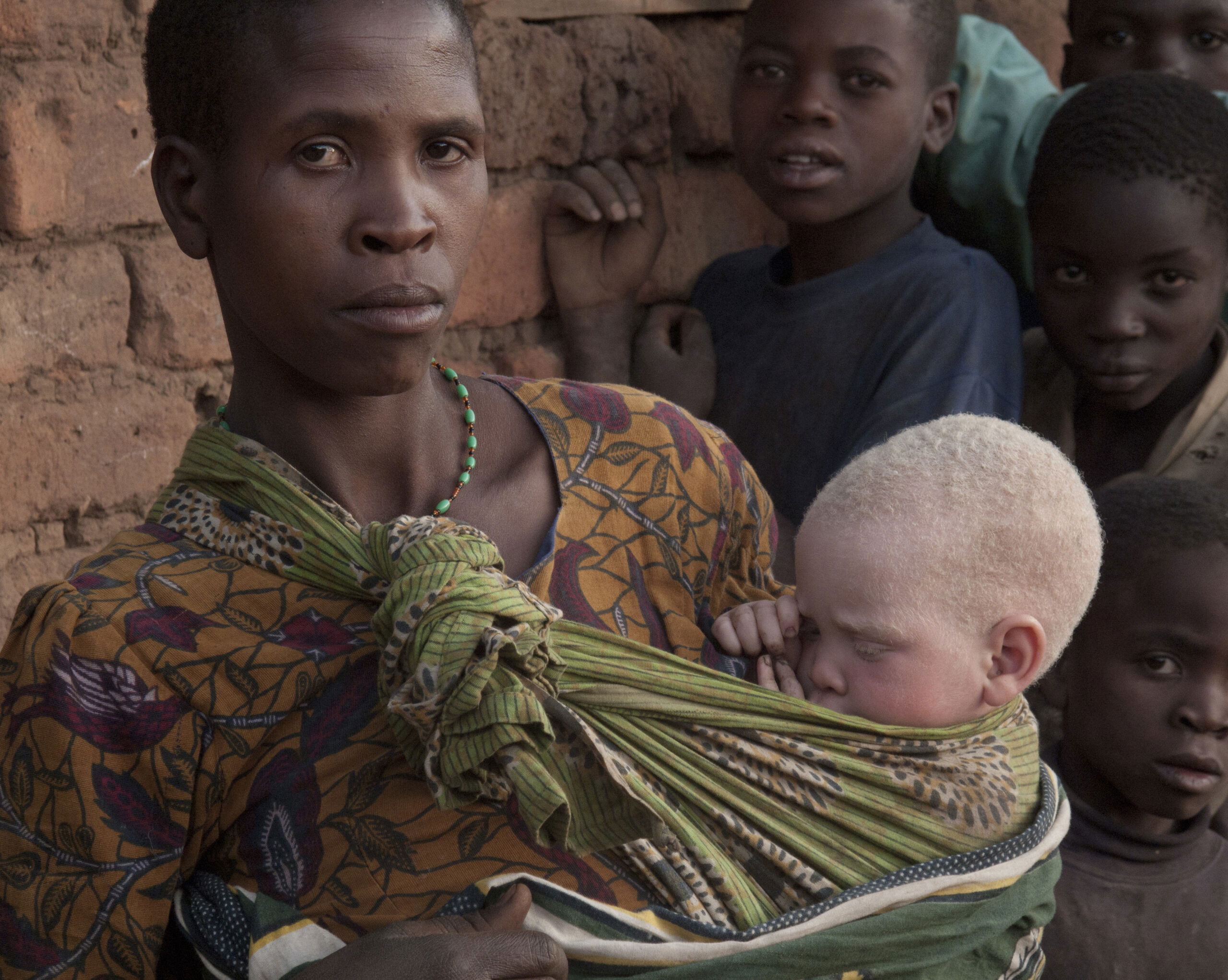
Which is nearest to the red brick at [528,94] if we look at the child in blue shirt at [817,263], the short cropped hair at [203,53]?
the child in blue shirt at [817,263]

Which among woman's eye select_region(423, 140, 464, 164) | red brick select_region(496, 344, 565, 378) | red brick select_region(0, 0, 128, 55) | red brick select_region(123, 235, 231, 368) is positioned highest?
red brick select_region(0, 0, 128, 55)

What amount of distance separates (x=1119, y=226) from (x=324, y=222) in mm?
1899

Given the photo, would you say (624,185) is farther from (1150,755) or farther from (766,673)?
(766,673)

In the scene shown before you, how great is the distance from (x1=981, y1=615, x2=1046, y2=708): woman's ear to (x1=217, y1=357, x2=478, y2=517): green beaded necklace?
0.61 meters

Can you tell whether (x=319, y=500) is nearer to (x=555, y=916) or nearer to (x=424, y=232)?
(x=424, y=232)

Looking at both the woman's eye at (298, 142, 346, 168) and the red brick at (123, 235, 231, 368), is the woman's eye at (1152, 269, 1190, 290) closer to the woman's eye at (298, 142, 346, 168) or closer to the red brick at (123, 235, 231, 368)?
the red brick at (123, 235, 231, 368)

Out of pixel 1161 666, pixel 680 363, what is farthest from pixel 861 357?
pixel 1161 666

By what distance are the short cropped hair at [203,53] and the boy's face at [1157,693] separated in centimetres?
150

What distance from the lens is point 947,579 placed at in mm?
1547

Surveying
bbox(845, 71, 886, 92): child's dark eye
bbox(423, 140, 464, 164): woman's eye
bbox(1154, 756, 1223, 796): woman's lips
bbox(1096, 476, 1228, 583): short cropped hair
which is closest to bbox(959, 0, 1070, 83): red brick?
bbox(845, 71, 886, 92): child's dark eye

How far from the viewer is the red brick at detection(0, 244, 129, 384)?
2162 mm

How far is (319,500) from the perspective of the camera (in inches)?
57.1

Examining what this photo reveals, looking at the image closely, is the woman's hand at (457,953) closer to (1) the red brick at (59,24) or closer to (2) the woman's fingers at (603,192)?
(1) the red brick at (59,24)

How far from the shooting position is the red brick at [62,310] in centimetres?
216
